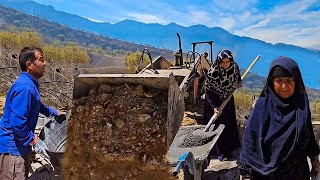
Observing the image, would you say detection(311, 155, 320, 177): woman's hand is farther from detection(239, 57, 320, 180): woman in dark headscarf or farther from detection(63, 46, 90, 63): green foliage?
detection(63, 46, 90, 63): green foliage

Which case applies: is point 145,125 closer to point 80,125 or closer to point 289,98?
point 80,125

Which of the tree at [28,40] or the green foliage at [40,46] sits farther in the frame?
the tree at [28,40]

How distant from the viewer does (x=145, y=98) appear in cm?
309

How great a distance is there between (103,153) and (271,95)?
1394 mm

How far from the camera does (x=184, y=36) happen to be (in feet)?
227

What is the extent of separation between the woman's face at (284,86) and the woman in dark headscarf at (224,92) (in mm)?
2229

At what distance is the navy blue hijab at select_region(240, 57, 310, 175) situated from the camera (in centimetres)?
229

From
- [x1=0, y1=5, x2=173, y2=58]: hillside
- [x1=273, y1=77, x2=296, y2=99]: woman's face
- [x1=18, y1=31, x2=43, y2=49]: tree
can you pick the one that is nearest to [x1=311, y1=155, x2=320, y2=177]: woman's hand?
[x1=273, y1=77, x2=296, y2=99]: woman's face

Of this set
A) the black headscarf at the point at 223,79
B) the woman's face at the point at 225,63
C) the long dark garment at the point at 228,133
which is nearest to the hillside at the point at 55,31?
the long dark garment at the point at 228,133

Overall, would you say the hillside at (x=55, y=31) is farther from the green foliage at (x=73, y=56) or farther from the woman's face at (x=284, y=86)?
the woman's face at (x=284, y=86)

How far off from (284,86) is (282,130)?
0.86 ft

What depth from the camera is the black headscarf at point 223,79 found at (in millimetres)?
4684

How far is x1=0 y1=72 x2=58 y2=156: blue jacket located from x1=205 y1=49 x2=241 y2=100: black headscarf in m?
2.41

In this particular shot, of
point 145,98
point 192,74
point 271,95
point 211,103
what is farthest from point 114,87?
point 192,74
